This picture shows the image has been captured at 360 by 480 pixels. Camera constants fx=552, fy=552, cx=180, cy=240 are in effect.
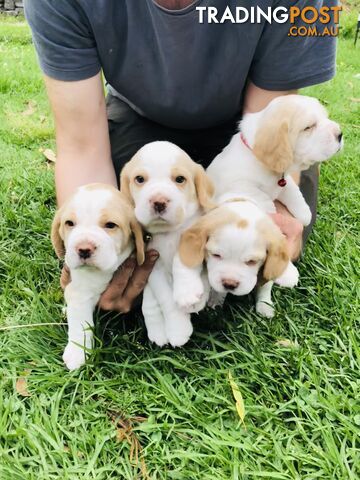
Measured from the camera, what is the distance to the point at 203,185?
2.14 meters

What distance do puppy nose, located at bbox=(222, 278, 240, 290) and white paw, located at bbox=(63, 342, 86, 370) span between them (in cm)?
68

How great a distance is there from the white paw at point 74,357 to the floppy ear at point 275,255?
81cm

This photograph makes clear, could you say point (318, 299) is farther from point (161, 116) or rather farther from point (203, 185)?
point (161, 116)

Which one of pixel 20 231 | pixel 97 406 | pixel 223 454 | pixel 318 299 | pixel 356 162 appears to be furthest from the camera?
pixel 356 162

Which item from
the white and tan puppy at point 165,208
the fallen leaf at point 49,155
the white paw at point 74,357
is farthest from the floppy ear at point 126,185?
the fallen leaf at point 49,155

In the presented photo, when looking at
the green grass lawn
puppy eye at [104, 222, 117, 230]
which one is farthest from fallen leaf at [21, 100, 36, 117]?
puppy eye at [104, 222, 117, 230]

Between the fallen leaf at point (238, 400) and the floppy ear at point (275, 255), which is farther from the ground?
the floppy ear at point (275, 255)

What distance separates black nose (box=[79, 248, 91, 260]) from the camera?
6.14 feet

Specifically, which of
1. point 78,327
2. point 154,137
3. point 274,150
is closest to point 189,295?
point 78,327

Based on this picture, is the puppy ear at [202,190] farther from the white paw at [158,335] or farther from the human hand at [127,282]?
the white paw at [158,335]

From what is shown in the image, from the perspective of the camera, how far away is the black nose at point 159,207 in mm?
1938

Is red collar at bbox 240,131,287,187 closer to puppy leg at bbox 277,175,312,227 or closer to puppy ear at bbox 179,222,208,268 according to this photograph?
puppy leg at bbox 277,175,312,227

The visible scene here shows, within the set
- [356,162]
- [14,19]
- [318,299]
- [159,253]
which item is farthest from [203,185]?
[14,19]

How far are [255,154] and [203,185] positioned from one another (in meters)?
0.37
